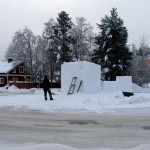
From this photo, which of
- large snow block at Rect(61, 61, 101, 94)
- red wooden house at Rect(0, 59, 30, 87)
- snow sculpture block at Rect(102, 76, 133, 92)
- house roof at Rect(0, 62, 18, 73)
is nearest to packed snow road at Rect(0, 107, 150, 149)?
large snow block at Rect(61, 61, 101, 94)

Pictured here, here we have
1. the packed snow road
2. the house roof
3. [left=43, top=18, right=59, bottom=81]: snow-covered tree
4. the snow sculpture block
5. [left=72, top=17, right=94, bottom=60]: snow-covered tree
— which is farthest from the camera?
the house roof

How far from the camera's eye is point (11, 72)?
8538 centimetres

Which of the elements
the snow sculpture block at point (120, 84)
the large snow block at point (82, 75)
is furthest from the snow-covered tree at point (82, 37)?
the large snow block at point (82, 75)

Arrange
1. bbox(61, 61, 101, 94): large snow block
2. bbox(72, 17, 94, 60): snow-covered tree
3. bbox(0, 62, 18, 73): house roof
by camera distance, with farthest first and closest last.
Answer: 1. bbox(0, 62, 18, 73): house roof
2. bbox(72, 17, 94, 60): snow-covered tree
3. bbox(61, 61, 101, 94): large snow block

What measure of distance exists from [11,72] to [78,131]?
74.8 m

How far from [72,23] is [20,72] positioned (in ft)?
74.4

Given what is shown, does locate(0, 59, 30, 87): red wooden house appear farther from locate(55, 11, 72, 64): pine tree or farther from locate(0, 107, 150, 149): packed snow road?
locate(0, 107, 150, 149): packed snow road

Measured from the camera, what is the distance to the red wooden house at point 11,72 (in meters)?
84.1

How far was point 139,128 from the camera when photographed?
12.7 meters

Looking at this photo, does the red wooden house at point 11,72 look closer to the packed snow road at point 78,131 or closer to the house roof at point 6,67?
the house roof at point 6,67

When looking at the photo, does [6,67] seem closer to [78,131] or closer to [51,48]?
[51,48]

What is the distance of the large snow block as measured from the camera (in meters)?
27.6

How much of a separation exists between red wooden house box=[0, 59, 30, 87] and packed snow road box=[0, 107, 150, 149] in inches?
2717

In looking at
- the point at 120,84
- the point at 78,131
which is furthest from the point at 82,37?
the point at 78,131
